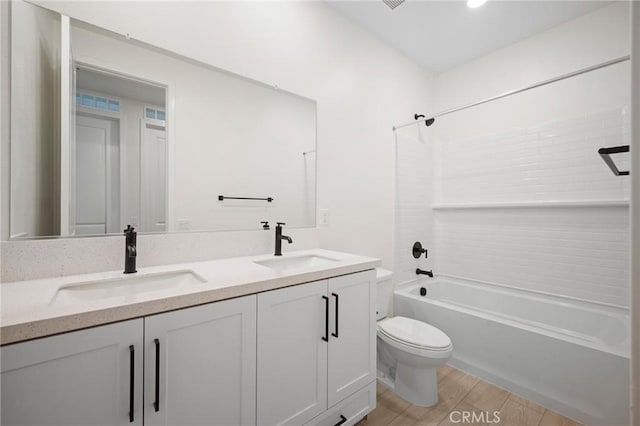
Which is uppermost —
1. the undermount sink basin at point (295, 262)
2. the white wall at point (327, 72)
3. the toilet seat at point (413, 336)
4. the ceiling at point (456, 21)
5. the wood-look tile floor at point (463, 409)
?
the ceiling at point (456, 21)

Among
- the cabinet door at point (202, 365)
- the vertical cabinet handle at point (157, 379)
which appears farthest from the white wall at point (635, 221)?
the vertical cabinet handle at point (157, 379)

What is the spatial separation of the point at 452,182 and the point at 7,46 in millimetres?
3195

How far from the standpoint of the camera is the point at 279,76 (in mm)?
1756

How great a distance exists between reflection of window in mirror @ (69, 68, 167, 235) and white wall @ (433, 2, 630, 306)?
265 centimetres

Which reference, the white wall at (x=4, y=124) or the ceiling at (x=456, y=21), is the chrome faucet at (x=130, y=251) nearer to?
the white wall at (x=4, y=124)

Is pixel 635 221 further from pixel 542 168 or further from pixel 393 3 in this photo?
pixel 542 168

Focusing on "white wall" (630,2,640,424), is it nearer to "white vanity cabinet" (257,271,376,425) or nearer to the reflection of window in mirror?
"white vanity cabinet" (257,271,376,425)

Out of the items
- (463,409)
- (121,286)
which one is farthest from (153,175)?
(463,409)

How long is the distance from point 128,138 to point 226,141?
47 cm

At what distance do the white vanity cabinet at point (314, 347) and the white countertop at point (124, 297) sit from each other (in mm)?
61

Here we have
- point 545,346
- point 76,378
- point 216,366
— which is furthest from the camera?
point 545,346

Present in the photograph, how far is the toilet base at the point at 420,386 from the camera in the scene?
1.67 m

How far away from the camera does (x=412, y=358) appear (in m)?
1.63

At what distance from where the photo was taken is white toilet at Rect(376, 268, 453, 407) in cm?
159
